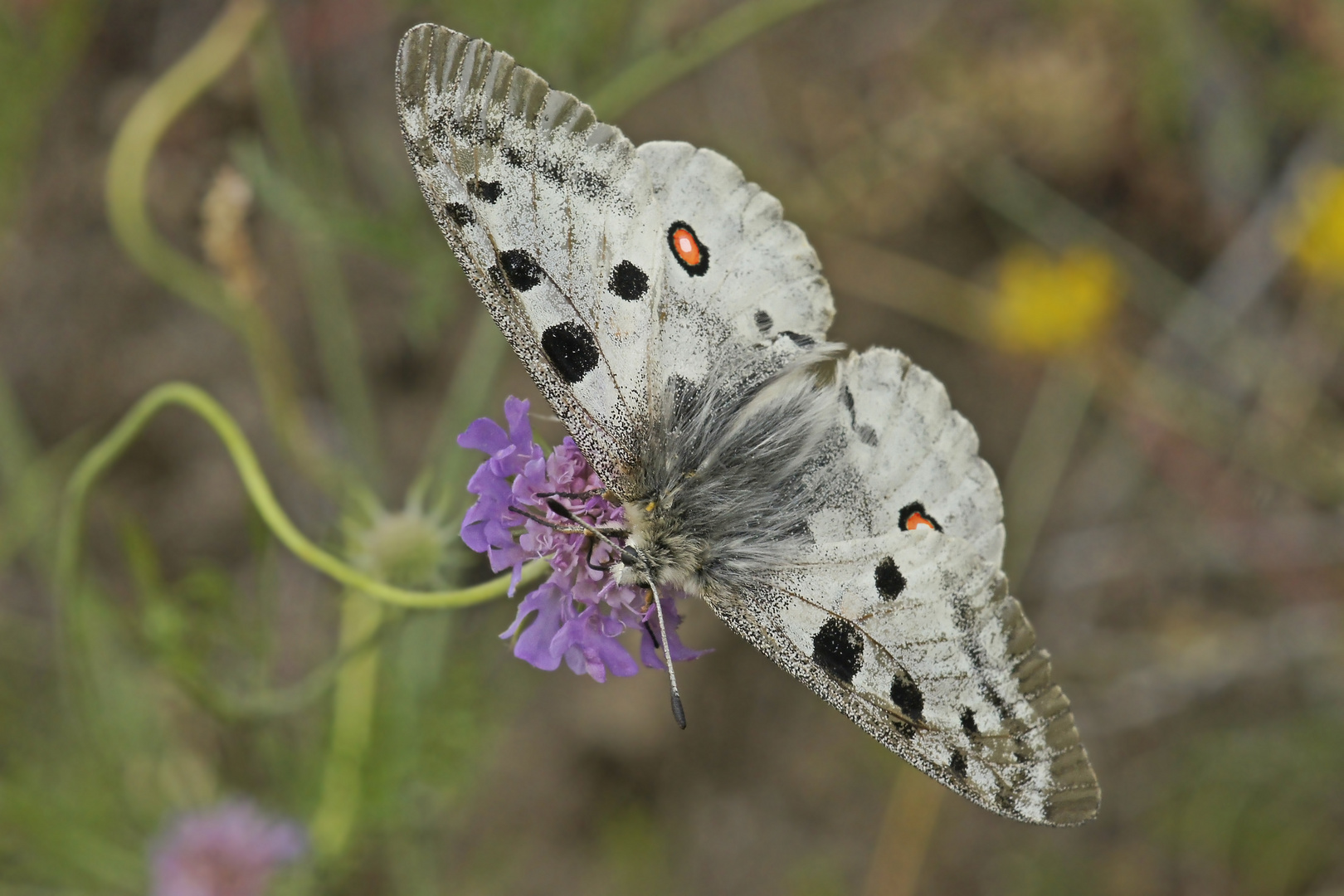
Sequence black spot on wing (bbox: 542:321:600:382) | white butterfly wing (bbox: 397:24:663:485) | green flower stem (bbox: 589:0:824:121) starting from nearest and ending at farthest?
white butterfly wing (bbox: 397:24:663:485), black spot on wing (bbox: 542:321:600:382), green flower stem (bbox: 589:0:824:121)

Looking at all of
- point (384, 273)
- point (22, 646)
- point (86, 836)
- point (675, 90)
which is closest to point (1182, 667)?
point (675, 90)

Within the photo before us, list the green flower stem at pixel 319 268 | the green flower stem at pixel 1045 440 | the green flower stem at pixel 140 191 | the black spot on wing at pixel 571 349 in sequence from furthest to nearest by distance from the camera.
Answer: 1. the green flower stem at pixel 1045 440
2. the green flower stem at pixel 319 268
3. the green flower stem at pixel 140 191
4. the black spot on wing at pixel 571 349

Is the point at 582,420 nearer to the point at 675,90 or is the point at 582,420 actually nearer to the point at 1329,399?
the point at 675,90

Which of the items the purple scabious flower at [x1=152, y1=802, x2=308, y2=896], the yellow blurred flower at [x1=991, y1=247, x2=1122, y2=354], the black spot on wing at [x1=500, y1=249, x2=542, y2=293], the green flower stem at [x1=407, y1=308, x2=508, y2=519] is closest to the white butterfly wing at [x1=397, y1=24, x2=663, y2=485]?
the black spot on wing at [x1=500, y1=249, x2=542, y2=293]

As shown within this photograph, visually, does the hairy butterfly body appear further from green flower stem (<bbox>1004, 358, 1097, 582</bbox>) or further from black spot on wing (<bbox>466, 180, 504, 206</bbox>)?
green flower stem (<bbox>1004, 358, 1097, 582</bbox>)

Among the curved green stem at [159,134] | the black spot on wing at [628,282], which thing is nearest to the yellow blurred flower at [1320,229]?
the black spot on wing at [628,282]

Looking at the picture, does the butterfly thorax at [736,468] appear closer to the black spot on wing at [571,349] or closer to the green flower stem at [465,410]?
the black spot on wing at [571,349]
